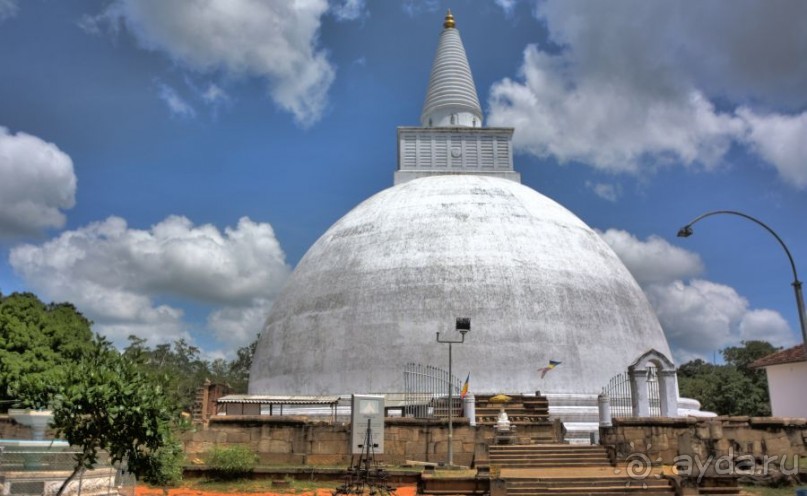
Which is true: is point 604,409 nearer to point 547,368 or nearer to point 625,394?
point 547,368

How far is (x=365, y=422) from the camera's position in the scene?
1323 cm

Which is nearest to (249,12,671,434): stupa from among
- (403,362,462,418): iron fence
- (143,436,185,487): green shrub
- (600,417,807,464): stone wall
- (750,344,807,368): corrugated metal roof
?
(403,362,462,418): iron fence

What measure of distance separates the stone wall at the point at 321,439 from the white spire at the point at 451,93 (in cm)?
1540

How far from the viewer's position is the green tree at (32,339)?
20469 mm

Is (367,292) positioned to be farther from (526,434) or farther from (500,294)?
(526,434)

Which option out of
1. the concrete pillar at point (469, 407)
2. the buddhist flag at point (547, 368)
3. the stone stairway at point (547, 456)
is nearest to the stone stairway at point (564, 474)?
the stone stairway at point (547, 456)

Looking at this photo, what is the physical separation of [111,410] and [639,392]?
1356 cm

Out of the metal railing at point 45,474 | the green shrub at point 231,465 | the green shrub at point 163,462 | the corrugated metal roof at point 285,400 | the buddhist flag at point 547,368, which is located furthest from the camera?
the buddhist flag at point 547,368

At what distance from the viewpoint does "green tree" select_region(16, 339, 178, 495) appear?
8.30m

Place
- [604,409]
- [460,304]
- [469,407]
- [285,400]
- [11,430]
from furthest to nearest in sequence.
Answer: [460,304]
[285,400]
[11,430]
[469,407]
[604,409]

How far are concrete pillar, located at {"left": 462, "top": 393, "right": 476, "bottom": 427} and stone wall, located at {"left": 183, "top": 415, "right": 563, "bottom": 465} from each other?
82 centimetres

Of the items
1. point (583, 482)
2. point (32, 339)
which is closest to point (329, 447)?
point (583, 482)

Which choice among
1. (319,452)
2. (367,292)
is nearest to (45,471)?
(319,452)

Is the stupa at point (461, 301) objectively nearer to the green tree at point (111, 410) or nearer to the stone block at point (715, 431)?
the stone block at point (715, 431)
